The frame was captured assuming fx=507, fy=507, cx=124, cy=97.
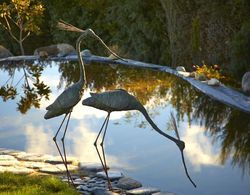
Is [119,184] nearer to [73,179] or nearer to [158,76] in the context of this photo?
[73,179]

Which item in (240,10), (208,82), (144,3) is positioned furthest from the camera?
(144,3)

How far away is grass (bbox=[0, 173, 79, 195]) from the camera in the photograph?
16.0ft

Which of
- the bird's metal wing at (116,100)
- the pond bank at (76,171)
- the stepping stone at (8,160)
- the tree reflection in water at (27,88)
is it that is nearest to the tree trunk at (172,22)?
the tree reflection in water at (27,88)

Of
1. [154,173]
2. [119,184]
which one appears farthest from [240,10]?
[119,184]

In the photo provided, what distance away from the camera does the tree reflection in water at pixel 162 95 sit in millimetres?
7418

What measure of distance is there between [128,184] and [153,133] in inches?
102

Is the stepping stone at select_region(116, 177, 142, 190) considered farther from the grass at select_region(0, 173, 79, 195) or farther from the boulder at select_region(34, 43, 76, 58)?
the boulder at select_region(34, 43, 76, 58)

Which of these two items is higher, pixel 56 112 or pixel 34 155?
pixel 56 112

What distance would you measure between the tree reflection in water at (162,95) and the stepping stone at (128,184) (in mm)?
1426

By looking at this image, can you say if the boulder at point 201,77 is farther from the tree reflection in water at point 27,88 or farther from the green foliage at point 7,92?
the green foliage at point 7,92

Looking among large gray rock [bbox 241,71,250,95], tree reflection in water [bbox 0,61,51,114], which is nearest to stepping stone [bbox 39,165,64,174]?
tree reflection in water [bbox 0,61,51,114]

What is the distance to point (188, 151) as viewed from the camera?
23.2ft

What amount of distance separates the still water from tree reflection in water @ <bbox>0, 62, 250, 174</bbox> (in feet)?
0.04

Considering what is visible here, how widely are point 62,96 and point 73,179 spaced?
1258mm
